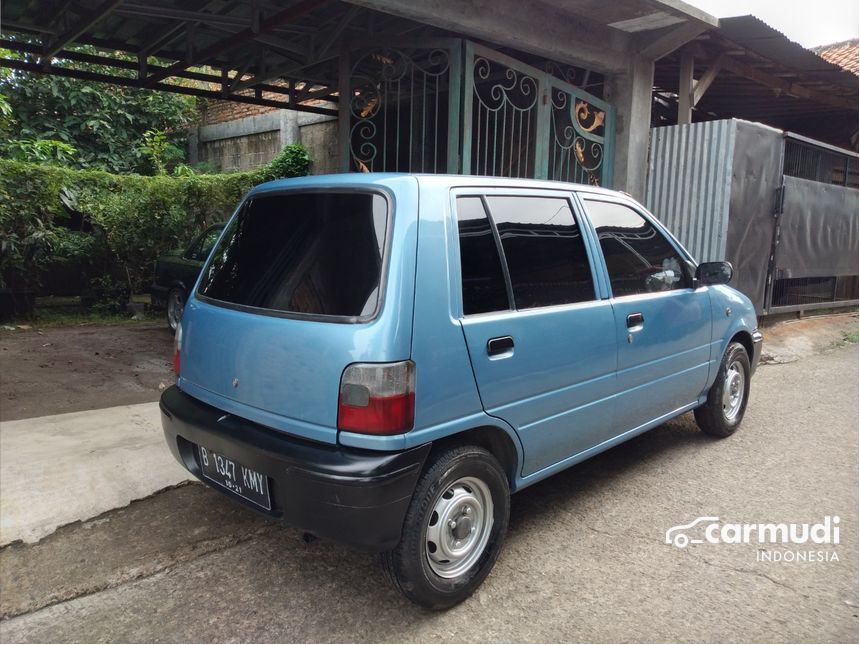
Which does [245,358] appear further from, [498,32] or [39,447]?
[498,32]

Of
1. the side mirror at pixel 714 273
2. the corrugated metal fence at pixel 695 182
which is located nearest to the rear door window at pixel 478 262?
the side mirror at pixel 714 273

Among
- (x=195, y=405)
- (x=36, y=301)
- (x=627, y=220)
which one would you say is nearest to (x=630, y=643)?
(x=195, y=405)

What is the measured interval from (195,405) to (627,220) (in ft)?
8.69

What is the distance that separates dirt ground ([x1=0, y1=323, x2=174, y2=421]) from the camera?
5.20m

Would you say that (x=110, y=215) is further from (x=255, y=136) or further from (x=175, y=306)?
(x=255, y=136)

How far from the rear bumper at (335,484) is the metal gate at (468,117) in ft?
14.6

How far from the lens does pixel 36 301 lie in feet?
30.3

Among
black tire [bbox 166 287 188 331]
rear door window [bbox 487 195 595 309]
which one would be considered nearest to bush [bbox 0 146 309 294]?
black tire [bbox 166 287 188 331]

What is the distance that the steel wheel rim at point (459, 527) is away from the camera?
2.63m

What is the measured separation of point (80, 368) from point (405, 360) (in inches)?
201

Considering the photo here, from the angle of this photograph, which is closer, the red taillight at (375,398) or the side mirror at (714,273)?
the red taillight at (375,398)

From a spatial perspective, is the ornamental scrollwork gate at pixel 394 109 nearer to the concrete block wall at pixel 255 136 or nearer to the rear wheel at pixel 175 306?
the concrete block wall at pixel 255 136

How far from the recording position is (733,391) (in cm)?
487

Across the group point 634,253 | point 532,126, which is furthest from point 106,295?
point 634,253
